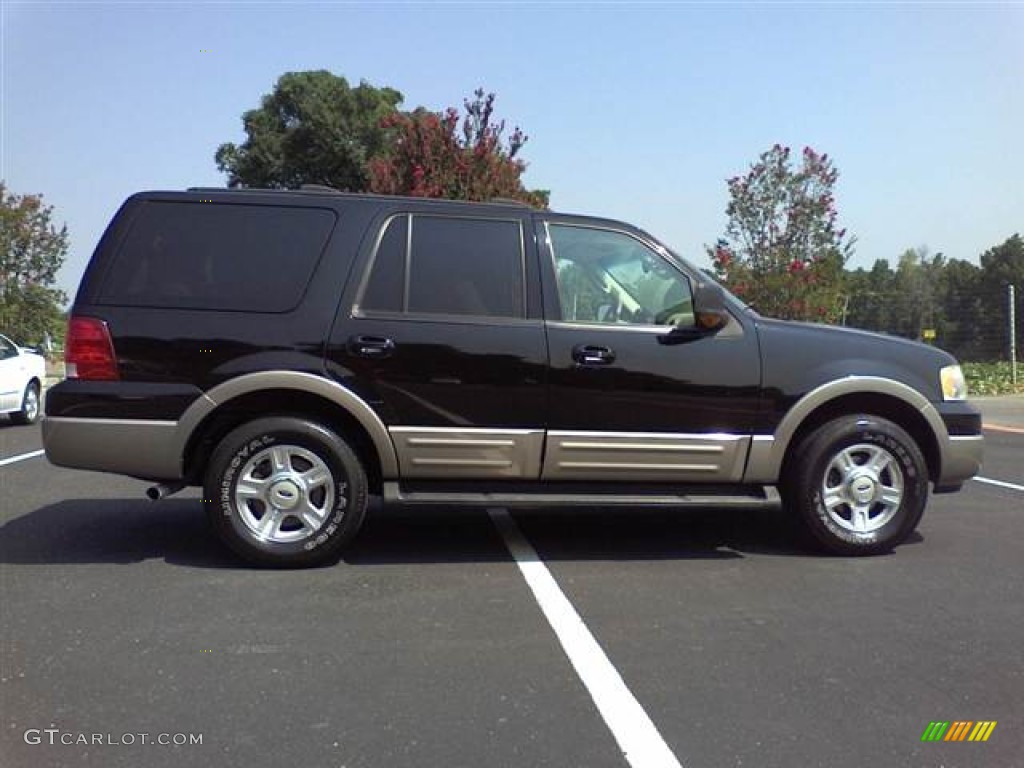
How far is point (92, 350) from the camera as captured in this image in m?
4.94

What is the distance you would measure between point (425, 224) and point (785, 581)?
113 inches

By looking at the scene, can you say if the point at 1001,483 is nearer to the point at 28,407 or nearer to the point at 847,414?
the point at 847,414

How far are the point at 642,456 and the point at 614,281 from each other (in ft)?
3.45

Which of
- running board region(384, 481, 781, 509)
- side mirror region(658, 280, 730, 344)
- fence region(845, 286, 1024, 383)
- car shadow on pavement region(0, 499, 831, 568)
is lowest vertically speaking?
car shadow on pavement region(0, 499, 831, 568)

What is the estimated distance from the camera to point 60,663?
3.76 m

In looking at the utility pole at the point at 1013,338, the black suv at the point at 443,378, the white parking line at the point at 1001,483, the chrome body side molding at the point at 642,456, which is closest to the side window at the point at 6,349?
the black suv at the point at 443,378

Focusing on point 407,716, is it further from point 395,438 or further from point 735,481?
point 735,481

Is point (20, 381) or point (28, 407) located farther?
point (28, 407)

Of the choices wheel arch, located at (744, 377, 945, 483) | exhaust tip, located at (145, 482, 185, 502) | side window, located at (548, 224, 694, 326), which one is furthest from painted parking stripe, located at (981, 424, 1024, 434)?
exhaust tip, located at (145, 482, 185, 502)

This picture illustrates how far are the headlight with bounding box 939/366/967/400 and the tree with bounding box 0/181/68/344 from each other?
22867 millimetres

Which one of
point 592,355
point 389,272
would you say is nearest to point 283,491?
point 389,272

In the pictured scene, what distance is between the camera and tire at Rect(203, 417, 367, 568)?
16.5 feet

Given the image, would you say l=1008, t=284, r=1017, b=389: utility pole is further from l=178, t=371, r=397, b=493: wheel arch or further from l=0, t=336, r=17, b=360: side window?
l=0, t=336, r=17, b=360: side window

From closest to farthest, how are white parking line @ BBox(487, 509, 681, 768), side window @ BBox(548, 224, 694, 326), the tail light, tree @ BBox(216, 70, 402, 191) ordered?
white parking line @ BBox(487, 509, 681, 768) → the tail light → side window @ BBox(548, 224, 694, 326) → tree @ BBox(216, 70, 402, 191)
